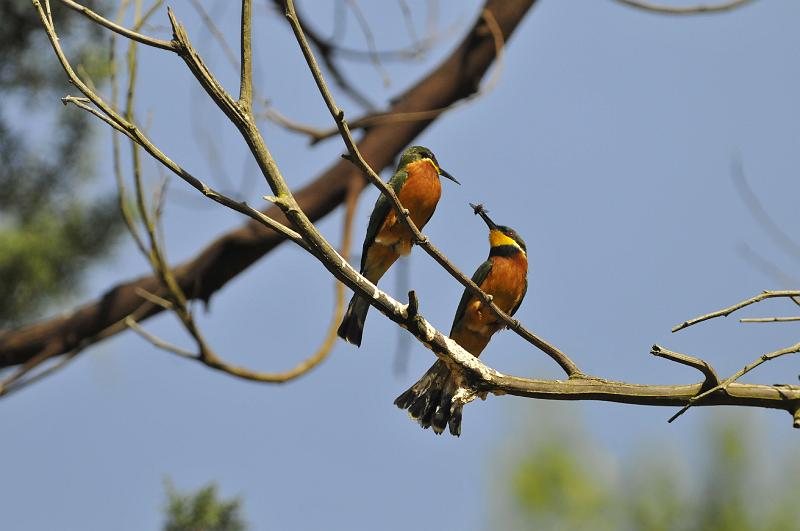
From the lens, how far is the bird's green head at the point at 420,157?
14.4 feet

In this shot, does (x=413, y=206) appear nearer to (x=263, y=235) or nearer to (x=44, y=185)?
(x=263, y=235)

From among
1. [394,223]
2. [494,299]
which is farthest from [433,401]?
[494,299]

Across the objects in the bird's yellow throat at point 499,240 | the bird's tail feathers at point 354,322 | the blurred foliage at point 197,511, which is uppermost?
the bird's yellow throat at point 499,240

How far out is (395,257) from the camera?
420 cm

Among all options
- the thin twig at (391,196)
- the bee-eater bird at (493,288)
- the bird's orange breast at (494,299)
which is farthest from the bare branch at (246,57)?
the bird's orange breast at (494,299)

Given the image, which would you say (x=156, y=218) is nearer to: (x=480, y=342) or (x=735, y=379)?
(x=480, y=342)

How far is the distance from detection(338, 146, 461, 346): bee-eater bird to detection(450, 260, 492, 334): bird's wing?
290 millimetres

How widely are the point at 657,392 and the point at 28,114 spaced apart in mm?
4306

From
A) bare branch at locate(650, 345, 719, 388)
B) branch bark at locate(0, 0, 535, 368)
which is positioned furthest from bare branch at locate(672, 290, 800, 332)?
branch bark at locate(0, 0, 535, 368)

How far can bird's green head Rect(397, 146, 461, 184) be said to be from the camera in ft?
14.4

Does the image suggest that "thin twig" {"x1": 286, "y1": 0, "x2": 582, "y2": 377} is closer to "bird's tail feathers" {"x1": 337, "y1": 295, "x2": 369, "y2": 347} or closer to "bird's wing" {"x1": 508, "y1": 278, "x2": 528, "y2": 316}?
"bird's tail feathers" {"x1": 337, "y1": 295, "x2": 369, "y2": 347}

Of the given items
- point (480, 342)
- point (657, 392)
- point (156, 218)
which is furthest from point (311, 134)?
point (657, 392)

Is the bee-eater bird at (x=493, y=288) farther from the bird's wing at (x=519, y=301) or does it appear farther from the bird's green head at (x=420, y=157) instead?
the bird's green head at (x=420, y=157)

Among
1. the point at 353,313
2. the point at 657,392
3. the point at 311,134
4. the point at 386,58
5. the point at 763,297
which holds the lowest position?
the point at 657,392
